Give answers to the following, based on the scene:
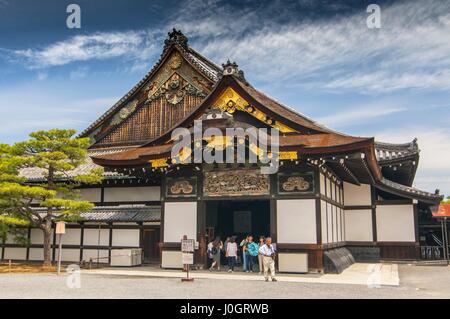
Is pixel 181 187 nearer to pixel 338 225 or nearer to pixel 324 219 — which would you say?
pixel 324 219

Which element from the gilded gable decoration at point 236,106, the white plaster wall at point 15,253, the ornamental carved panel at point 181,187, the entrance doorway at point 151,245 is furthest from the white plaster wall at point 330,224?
the white plaster wall at point 15,253

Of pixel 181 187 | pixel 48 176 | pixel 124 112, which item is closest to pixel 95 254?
pixel 48 176

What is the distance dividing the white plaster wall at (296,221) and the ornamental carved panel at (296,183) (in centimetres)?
43

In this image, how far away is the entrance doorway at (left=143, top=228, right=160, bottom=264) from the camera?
2388 centimetres

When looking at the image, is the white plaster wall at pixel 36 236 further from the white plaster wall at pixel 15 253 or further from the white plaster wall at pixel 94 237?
the white plaster wall at pixel 94 237

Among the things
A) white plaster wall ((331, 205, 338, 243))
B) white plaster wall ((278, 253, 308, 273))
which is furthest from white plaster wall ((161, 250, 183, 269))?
white plaster wall ((331, 205, 338, 243))

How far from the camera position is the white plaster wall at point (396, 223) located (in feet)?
82.2

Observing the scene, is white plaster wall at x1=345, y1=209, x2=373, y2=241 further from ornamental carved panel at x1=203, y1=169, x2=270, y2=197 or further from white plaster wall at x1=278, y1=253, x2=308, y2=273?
ornamental carved panel at x1=203, y1=169, x2=270, y2=197

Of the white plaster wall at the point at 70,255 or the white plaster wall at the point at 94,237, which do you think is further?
the white plaster wall at the point at 70,255

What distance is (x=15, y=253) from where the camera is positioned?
85.8 feet

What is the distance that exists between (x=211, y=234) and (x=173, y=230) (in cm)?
193

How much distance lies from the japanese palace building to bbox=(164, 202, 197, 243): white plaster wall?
5 centimetres
